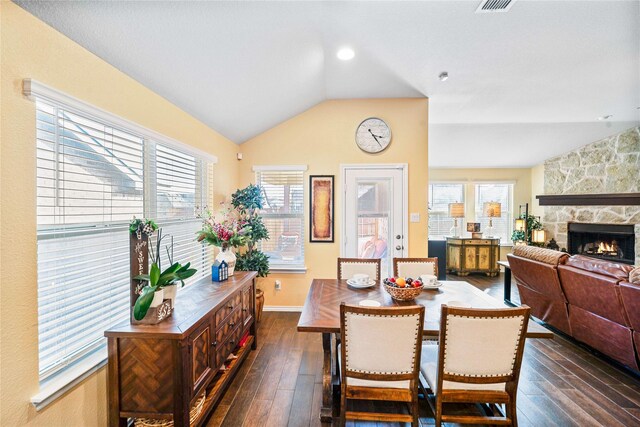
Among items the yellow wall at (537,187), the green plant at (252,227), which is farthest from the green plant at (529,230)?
the green plant at (252,227)

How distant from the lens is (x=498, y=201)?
265 inches

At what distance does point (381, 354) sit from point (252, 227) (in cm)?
230

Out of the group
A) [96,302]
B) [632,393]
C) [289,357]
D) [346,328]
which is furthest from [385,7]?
[632,393]

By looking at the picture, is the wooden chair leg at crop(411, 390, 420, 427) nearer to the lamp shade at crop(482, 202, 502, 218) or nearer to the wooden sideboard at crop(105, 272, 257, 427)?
the wooden sideboard at crop(105, 272, 257, 427)

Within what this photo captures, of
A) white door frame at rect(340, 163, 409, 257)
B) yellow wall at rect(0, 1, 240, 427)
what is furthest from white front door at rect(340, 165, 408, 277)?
yellow wall at rect(0, 1, 240, 427)

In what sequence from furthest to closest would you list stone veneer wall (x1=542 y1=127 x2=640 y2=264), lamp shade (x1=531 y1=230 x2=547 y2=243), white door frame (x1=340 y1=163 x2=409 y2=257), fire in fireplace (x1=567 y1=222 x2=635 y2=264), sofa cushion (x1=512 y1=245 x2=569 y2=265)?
1. lamp shade (x1=531 y1=230 x2=547 y2=243)
2. fire in fireplace (x1=567 y1=222 x2=635 y2=264)
3. stone veneer wall (x1=542 y1=127 x2=640 y2=264)
4. white door frame (x1=340 y1=163 x2=409 y2=257)
5. sofa cushion (x1=512 y1=245 x2=569 y2=265)

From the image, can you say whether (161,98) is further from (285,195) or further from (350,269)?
(350,269)

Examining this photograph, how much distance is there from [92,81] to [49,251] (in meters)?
1.00

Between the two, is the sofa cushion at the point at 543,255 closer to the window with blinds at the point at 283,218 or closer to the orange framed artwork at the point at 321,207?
the orange framed artwork at the point at 321,207

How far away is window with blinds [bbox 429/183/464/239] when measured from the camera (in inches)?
266

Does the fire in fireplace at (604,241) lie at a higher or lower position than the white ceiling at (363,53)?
lower

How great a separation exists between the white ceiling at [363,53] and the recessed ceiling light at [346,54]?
0.20ft

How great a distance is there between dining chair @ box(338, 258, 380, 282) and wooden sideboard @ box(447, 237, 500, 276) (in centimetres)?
412

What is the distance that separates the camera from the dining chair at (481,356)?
154cm
